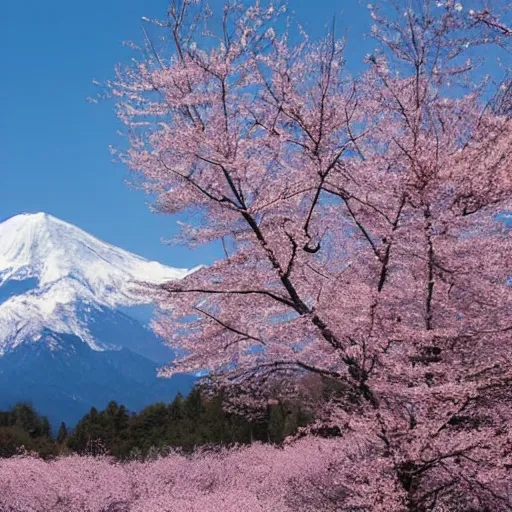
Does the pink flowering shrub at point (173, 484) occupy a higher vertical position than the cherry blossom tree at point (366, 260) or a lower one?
lower

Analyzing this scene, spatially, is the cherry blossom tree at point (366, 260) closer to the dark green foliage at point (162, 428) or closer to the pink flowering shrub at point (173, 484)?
the pink flowering shrub at point (173, 484)

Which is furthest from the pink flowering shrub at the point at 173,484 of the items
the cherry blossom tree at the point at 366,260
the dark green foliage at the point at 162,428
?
the dark green foliage at the point at 162,428

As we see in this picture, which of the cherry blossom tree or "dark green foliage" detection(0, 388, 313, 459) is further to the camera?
"dark green foliage" detection(0, 388, 313, 459)

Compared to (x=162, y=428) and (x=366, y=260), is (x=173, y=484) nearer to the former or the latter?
(x=366, y=260)

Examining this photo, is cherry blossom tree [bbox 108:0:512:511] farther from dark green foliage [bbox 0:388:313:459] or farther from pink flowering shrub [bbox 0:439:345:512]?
dark green foliage [bbox 0:388:313:459]

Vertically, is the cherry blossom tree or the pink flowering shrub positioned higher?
the cherry blossom tree

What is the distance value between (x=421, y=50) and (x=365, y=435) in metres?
5.54

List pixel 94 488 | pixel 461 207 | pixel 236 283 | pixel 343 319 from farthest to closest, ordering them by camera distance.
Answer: pixel 94 488 → pixel 236 283 → pixel 461 207 → pixel 343 319

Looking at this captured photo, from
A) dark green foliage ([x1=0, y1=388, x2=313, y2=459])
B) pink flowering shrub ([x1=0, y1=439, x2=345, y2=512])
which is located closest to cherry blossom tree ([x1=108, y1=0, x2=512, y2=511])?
pink flowering shrub ([x1=0, y1=439, x2=345, y2=512])

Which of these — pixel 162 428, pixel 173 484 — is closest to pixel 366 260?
pixel 173 484

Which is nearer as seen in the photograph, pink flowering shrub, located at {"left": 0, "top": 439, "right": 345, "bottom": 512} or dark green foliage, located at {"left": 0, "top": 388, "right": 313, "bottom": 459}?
pink flowering shrub, located at {"left": 0, "top": 439, "right": 345, "bottom": 512}

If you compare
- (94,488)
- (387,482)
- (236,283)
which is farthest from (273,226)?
(94,488)

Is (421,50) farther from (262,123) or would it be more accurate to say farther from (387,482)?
(387,482)

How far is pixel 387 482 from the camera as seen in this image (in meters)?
7.91
